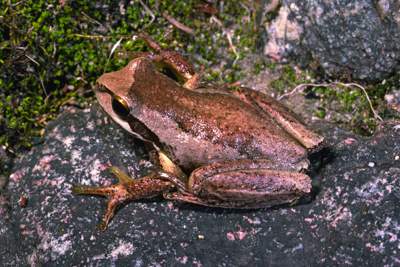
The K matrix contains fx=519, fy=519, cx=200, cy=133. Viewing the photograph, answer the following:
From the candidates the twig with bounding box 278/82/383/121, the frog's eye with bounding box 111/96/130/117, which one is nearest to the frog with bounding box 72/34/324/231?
the frog's eye with bounding box 111/96/130/117

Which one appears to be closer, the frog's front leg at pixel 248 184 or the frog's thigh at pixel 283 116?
the frog's front leg at pixel 248 184

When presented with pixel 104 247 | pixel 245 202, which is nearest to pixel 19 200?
pixel 104 247

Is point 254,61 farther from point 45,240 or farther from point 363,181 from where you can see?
point 45,240

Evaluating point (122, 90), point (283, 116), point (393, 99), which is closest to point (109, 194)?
point (122, 90)

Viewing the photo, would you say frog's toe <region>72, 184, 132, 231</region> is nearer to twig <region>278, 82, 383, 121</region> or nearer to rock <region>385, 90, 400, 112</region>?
twig <region>278, 82, 383, 121</region>

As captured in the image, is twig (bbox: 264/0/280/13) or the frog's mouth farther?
twig (bbox: 264/0/280/13)

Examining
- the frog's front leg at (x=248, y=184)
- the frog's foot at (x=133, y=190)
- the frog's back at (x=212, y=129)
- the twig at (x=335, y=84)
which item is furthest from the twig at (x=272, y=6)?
the frog's foot at (x=133, y=190)

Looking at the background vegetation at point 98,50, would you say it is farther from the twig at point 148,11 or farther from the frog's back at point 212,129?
the frog's back at point 212,129

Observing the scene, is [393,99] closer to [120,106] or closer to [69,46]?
[120,106]
